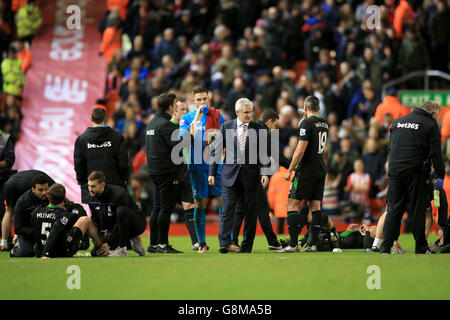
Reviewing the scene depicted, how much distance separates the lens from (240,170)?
40.4 feet

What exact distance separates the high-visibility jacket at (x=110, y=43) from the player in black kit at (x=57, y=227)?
15084 millimetres

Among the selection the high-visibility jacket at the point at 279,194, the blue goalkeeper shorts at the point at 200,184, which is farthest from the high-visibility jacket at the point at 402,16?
the blue goalkeeper shorts at the point at 200,184

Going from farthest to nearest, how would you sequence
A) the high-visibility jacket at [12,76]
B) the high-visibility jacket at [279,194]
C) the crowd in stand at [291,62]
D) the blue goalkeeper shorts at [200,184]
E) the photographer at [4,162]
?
the high-visibility jacket at [12,76], the crowd in stand at [291,62], the high-visibility jacket at [279,194], the photographer at [4,162], the blue goalkeeper shorts at [200,184]

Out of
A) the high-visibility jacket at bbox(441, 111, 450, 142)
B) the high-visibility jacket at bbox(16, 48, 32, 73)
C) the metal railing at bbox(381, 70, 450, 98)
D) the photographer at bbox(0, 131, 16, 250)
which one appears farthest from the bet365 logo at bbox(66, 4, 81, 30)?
the high-visibility jacket at bbox(441, 111, 450, 142)

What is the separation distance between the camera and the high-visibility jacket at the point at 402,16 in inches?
873

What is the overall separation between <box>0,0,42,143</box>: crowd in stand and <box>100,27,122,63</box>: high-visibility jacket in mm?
2254

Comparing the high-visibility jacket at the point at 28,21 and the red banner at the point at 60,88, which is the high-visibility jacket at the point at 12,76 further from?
the high-visibility jacket at the point at 28,21

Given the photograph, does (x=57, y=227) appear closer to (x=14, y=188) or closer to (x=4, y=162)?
(x=14, y=188)
